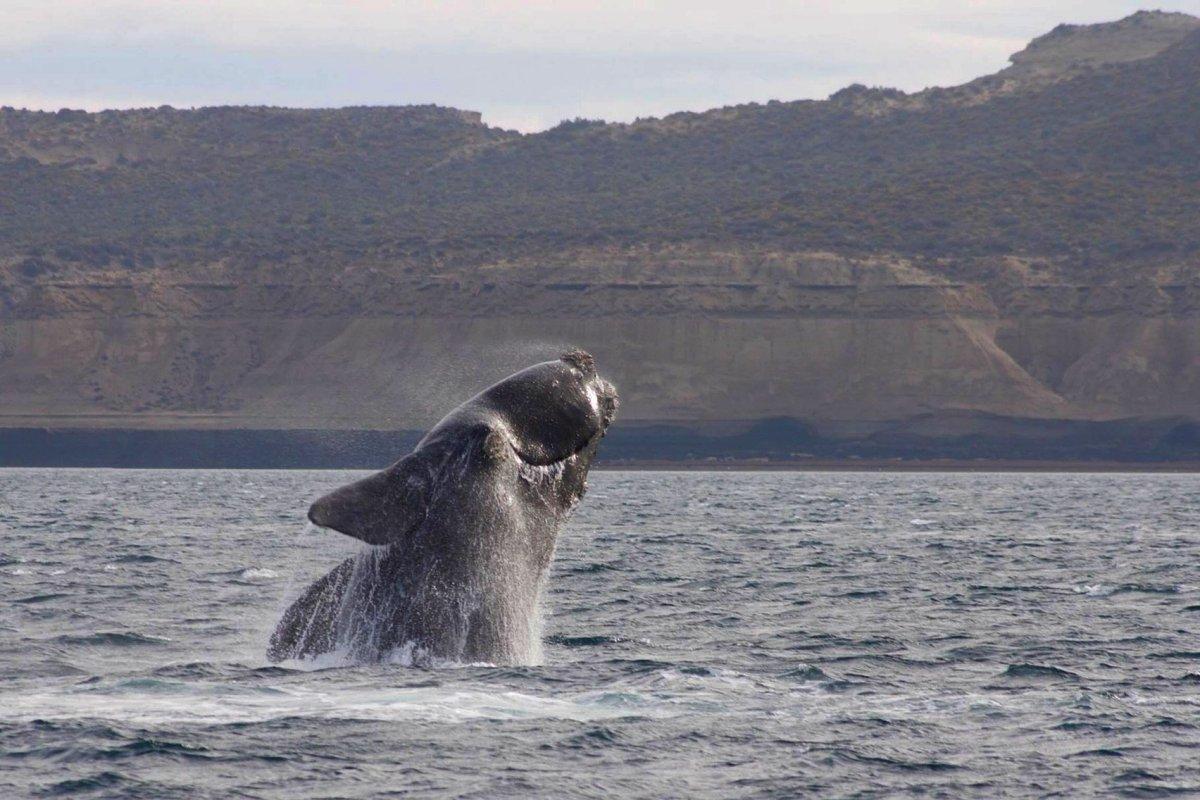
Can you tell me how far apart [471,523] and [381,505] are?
0.85 meters

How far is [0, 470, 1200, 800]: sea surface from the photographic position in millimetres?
13219

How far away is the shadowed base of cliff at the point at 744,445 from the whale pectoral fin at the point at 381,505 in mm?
101275

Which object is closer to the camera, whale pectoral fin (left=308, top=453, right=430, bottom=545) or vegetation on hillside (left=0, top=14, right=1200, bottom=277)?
whale pectoral fin (left=308, top=453, right=430, bottom=545)

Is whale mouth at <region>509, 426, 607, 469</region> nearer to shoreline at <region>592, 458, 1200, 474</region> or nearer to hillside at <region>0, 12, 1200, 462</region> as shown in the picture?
hillside at <region>0, 12, 1200, 462</region>

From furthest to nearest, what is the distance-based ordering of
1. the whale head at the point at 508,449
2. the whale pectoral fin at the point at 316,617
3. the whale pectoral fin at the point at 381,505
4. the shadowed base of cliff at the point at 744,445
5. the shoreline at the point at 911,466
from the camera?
the shadowed base of cliff at the point at 744,445, the shoreline at the point at 911,466, the whale pectoral fin at the point at 316,617, the whale head at the point at 508,449, the whale pectoral fin at the point at 381,505

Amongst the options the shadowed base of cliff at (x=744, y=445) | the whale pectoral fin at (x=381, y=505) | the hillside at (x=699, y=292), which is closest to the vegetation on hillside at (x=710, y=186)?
the hillside at (x=699, y=292)

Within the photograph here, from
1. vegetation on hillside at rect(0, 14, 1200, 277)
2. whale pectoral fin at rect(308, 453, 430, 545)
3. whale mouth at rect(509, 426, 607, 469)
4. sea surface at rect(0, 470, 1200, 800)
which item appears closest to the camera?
whale pectoral fin at rect(308, 453, 430, 545)

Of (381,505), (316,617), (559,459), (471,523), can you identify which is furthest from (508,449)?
(316,617)

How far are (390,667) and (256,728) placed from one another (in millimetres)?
1091

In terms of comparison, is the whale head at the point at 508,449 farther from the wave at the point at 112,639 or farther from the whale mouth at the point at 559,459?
the wave at the point at 112,639

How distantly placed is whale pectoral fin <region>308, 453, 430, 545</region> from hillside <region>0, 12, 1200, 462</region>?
99.1 meters

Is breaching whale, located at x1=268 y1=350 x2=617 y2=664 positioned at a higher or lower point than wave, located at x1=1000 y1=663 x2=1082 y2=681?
higher

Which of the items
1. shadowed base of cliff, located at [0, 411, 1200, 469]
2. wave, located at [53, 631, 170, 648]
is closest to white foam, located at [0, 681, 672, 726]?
wave, located at [53, 631, 170, 648]

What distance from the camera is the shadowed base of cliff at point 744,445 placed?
381 feet
